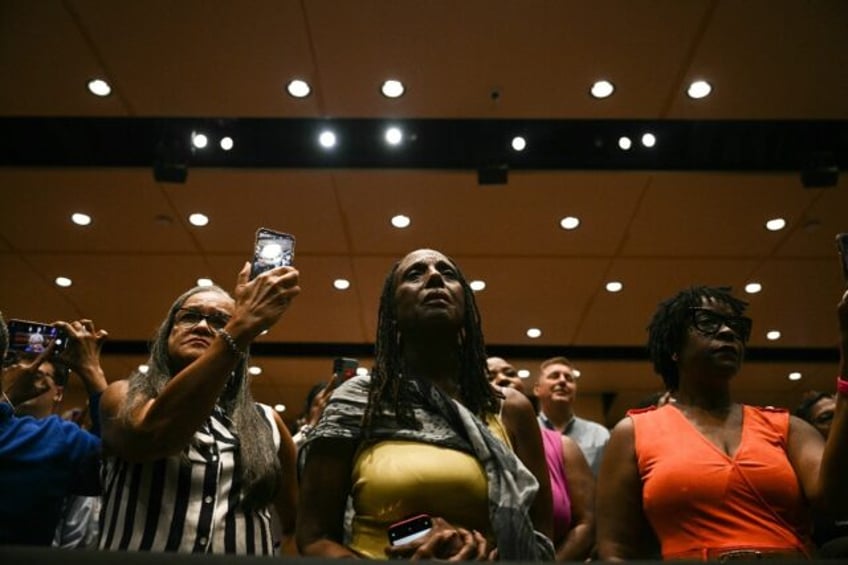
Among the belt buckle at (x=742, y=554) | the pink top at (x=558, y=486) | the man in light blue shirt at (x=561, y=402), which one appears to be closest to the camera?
the belt buckle at (x=742, y=554)

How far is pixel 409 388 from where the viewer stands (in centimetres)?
178

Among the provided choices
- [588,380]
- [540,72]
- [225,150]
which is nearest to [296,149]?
[225,150]

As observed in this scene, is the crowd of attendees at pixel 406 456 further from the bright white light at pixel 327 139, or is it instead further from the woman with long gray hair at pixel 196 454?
the bright white light at pixel 327 139

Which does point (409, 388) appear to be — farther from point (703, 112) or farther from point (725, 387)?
point (703, 112)

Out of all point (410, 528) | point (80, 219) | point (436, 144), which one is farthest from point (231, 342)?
point (80, 219)

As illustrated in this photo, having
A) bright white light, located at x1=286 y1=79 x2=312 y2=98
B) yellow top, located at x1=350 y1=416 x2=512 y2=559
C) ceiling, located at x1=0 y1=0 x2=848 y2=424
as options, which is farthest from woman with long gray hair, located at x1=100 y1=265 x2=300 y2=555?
bright white light, located at x1=286 y1=79 x2=312 y2=98

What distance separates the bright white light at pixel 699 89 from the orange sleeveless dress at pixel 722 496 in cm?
321

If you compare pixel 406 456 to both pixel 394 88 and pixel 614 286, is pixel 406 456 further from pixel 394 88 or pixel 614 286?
pixel 614 286

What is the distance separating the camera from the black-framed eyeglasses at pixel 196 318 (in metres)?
2.12

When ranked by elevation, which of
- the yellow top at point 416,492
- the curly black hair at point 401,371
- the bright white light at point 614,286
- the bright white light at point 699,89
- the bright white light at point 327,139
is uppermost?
the bright white light at point 327,139

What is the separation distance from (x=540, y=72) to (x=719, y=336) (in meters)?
2.82

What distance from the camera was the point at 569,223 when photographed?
6180mm

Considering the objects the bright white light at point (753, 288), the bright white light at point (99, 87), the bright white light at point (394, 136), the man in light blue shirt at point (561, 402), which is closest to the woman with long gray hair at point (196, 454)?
the man in light blue shirt at point (561, 402)

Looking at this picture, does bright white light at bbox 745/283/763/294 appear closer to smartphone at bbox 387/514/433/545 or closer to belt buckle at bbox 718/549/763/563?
belt buckle at bbox 718/549/763/563
